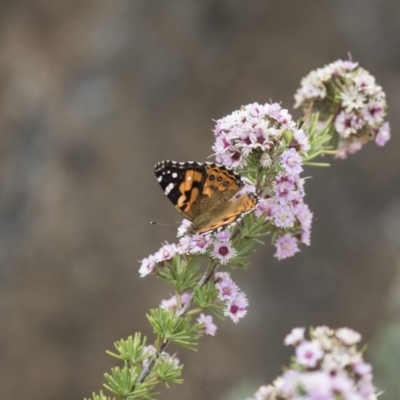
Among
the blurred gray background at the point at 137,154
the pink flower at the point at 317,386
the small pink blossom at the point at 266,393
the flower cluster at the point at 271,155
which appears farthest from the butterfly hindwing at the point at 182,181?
the blurred gray background at the point at 137,154

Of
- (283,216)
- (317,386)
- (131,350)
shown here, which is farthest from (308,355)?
(131,350)

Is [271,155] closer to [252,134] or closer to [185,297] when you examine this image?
[252,134]

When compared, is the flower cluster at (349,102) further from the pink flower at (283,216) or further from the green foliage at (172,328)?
the green foliage at (172,328)

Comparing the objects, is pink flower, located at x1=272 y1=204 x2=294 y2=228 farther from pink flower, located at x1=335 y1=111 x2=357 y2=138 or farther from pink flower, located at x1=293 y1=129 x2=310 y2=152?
pink flower, located at x1=335 y1=111 x2=357 y2=138

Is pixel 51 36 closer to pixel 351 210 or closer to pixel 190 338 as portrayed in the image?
pixel 351 210

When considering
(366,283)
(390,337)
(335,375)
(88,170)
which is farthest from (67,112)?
(335,375)

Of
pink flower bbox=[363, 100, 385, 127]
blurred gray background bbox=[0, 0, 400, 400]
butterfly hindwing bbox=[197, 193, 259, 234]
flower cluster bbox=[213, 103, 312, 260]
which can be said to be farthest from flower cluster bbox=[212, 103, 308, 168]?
blurred gray background bbox=[0, 0, 400, 400]
